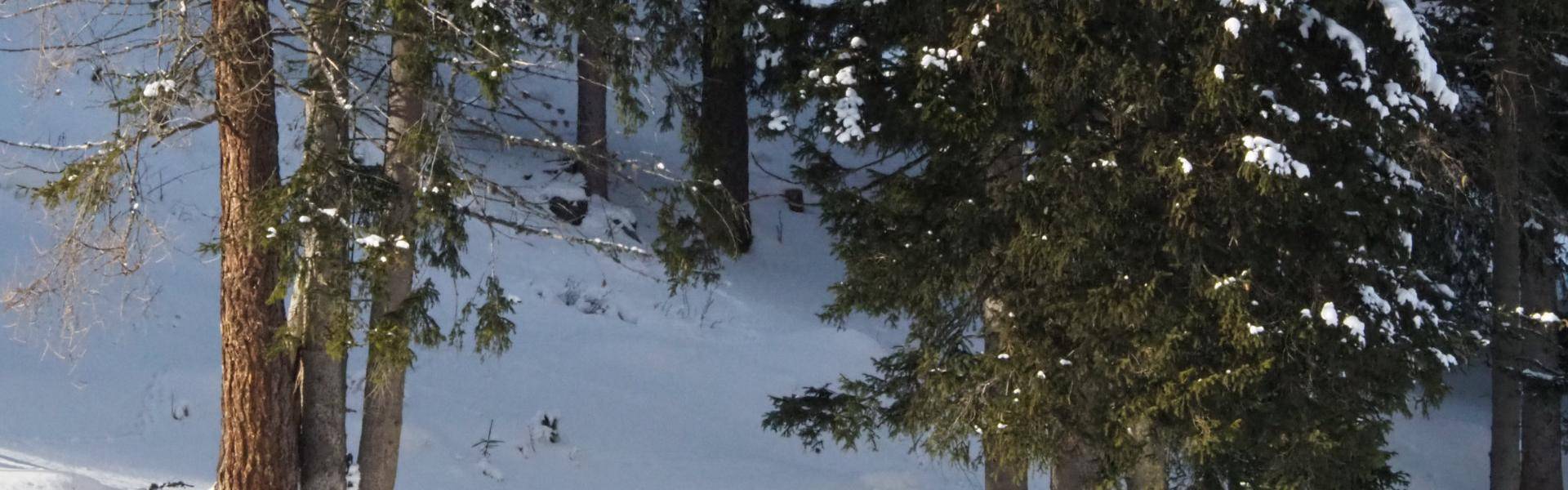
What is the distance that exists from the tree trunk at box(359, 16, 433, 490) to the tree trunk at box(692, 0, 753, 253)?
184 centimetres

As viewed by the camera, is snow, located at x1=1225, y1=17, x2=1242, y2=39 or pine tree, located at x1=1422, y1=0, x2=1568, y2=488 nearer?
snow, located at x1=1225, y1=17, x2=1242, y2=39

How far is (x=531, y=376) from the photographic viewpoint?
1279 cm

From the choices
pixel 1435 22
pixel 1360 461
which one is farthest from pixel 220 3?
pixel 1435 22

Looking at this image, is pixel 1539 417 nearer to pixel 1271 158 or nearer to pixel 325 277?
pixel 1271 158

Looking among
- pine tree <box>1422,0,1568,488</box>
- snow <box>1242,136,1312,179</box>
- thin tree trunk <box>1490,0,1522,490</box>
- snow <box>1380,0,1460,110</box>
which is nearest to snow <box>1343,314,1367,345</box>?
snow <box>1242,136,1312,179</box>

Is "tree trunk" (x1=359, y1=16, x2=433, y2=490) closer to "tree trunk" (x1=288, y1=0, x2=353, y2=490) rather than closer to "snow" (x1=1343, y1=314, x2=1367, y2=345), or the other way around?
"tree trunk" (x1=288, y1=0, x2=353, y2=490)

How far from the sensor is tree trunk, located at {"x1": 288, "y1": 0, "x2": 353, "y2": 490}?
6.92 metres

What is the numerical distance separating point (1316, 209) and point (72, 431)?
9.65m

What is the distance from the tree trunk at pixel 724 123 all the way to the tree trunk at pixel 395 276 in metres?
1.84

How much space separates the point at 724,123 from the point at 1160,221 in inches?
295

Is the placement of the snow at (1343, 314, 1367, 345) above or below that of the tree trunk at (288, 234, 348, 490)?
above

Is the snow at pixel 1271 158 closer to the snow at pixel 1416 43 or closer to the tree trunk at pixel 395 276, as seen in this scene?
the snow at pixel 1416 43

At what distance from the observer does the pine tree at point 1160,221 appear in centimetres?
726

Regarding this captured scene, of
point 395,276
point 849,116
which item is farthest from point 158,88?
point 849,116
